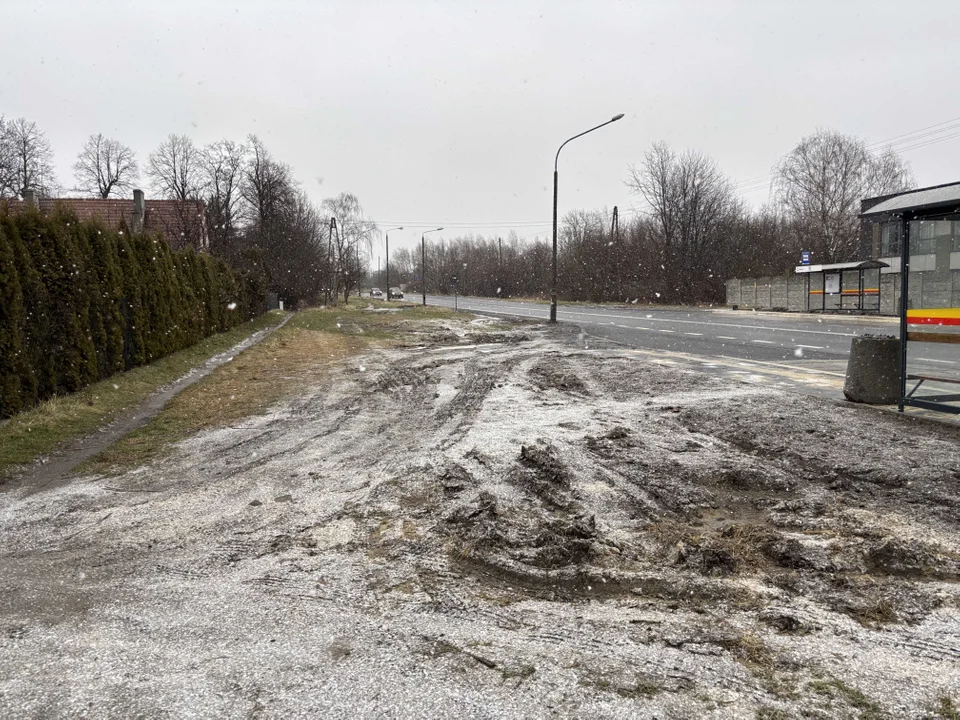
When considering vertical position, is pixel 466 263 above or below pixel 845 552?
above

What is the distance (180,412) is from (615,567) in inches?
296

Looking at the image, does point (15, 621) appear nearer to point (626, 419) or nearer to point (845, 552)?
point (845, 552)

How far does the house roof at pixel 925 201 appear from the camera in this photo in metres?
6.98

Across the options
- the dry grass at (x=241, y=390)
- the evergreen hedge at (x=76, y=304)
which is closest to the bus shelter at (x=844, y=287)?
the dry grass at (x=241, y=390)

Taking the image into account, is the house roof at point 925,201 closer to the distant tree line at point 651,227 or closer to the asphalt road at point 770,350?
the asphalt road at point 770,350

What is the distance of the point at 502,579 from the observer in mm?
3594

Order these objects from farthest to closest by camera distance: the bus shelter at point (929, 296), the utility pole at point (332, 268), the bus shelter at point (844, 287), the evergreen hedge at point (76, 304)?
the utility pole at point (332, 268), the bus shelter at point (844, 287), the evergreen hedge at point (76, 304), the bus shelter at point (929, 296)

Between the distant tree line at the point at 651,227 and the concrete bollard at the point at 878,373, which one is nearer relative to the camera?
the concrete bollard at the point at 878,373

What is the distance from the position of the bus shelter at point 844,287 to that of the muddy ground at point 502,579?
94.8 feet

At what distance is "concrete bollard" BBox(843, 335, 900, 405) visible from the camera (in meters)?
8.26

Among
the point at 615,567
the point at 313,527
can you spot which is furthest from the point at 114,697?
the point at 615,567

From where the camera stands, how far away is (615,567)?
145 inches

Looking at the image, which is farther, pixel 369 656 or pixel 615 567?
pixel 615 567

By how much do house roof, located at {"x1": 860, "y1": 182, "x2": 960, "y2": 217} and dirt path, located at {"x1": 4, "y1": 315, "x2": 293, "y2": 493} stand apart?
9118 mm
